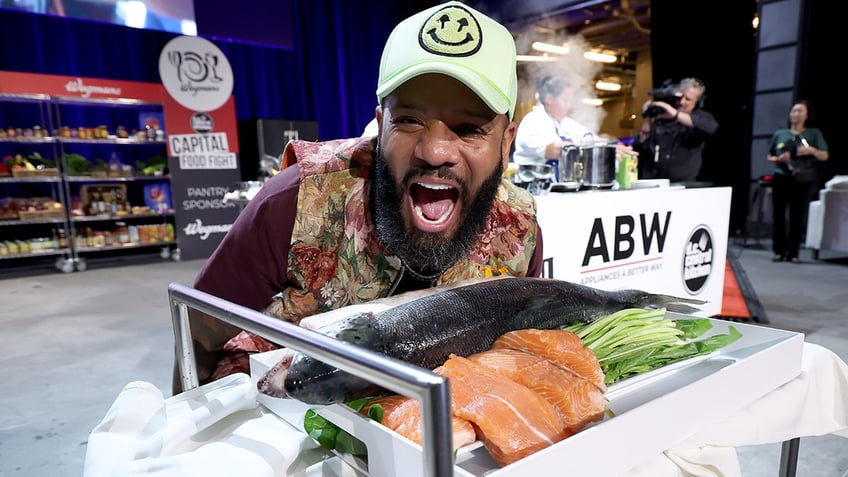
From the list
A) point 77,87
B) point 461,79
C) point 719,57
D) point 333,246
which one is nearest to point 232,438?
point 333,246

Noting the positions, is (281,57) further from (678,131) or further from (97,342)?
(678,131)

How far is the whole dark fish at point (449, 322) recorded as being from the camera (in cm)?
73

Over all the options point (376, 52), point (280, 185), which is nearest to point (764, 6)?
point (376, 52)

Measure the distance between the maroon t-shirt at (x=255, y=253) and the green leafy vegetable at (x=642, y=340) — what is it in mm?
729

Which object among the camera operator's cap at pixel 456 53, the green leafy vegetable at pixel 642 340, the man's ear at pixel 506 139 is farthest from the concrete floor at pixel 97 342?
the camera operator's cap at pixel 456 53

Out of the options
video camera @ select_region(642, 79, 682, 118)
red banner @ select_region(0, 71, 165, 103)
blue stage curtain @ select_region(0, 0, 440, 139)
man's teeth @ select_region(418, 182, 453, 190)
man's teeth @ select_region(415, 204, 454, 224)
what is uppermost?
blue stage curtain @ select_region(0, 0, 440, 139)

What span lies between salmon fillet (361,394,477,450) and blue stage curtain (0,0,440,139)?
8455 millimetres

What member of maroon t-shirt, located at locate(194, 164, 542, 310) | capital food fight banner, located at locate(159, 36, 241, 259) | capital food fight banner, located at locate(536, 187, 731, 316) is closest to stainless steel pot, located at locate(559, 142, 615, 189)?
capital food fight banner, located at locate(536, 187, 731, 316)

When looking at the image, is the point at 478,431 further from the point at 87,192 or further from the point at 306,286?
the point at 87,192

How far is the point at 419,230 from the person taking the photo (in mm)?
1172

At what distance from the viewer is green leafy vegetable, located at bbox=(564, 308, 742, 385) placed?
96 cm

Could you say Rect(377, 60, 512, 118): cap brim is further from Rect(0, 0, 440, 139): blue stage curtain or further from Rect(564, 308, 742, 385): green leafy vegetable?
Rect(0, 0, 440, 139): blue stage curtain

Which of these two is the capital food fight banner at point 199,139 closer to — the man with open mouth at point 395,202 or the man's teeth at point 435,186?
the man with open mouth at point 395,202

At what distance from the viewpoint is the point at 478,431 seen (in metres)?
0.70
